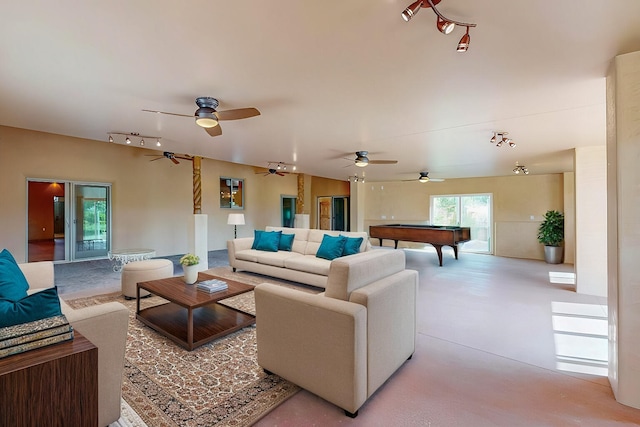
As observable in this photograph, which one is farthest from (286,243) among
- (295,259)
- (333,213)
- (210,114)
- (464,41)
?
(333,213)

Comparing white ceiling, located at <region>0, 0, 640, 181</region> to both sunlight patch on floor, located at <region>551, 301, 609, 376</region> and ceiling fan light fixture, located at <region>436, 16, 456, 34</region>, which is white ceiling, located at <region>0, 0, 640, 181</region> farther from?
sunlight patch on floor, located at <region>551, 301, 609, 376</region>

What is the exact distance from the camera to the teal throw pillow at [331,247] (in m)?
4.79

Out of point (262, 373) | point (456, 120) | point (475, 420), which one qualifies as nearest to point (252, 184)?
point (456, 120)

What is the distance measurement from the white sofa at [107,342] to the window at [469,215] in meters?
9.16

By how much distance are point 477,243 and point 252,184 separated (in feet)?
24.6

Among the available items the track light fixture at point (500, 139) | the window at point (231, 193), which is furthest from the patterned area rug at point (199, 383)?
the window at point (231, 193)

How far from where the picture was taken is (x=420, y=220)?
9.77 meters

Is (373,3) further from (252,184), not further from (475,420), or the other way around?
(252,184)

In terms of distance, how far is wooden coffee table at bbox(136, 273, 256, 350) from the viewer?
2713mm

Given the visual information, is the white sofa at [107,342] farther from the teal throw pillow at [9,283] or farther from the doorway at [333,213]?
the doorway at [333,213]

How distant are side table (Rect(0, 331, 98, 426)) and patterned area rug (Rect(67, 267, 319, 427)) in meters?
0.75

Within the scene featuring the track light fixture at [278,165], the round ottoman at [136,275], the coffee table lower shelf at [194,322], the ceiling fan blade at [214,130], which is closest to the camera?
the coffee table lower shelf at [194,322]

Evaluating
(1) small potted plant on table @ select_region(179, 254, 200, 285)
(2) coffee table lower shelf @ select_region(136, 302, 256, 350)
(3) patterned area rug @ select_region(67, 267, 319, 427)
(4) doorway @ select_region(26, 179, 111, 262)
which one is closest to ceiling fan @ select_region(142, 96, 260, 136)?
(1) small potted plant on table @ select_region(179, 254, 200, 285)

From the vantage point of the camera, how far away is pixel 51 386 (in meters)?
1.12
